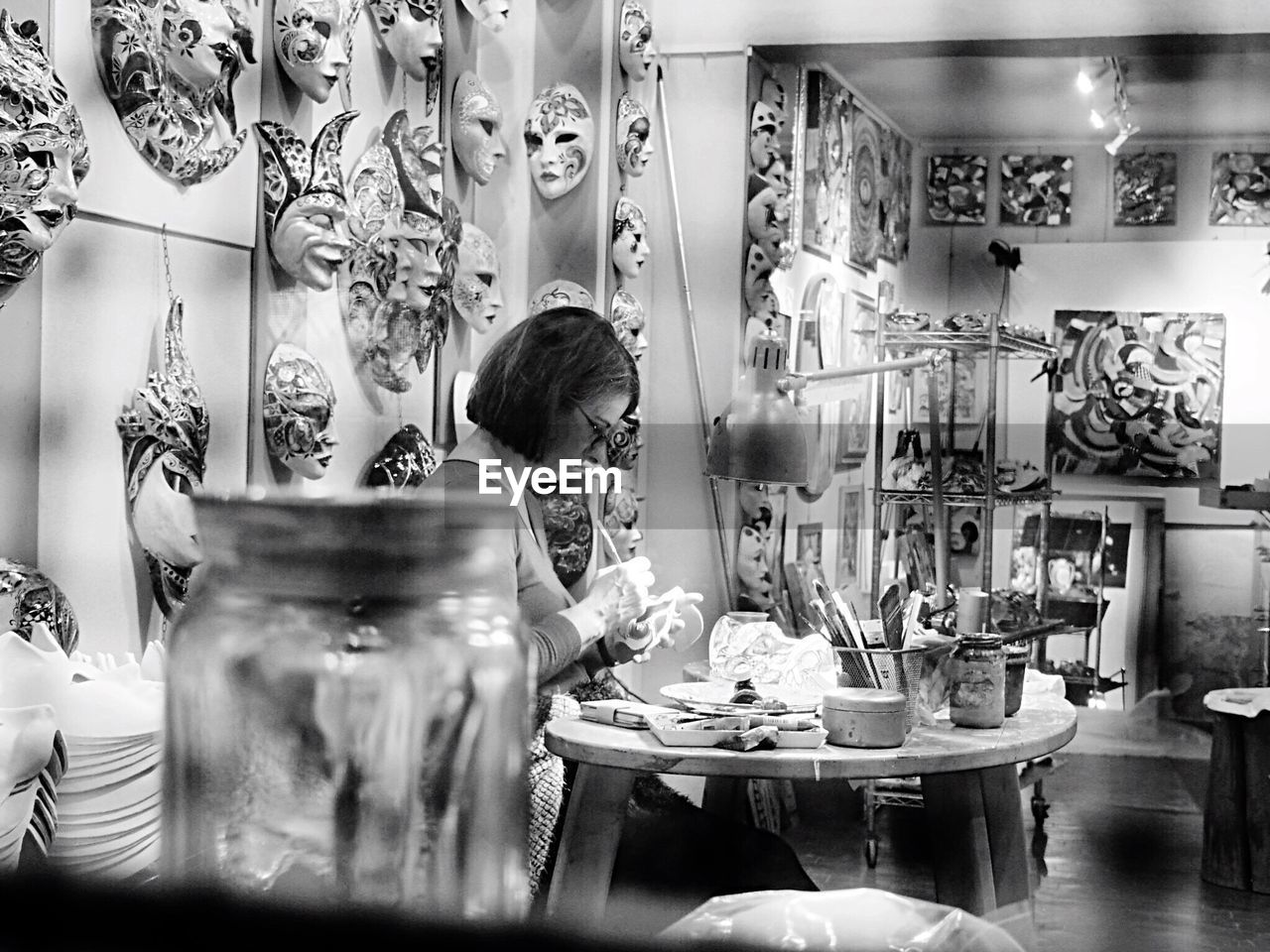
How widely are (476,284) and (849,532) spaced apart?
2.48m

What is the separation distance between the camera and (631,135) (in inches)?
131

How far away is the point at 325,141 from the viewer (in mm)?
1964

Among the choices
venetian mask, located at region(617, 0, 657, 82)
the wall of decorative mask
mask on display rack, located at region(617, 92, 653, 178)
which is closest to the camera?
the wall of decorative mask

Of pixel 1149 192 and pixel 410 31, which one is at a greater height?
pixel 1149 192

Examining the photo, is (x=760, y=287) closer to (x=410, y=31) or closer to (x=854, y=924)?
(x=410, y=31)

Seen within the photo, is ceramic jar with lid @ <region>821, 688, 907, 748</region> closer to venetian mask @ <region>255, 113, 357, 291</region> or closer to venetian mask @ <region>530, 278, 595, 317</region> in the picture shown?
venetian mask @ <region>255, 113, 357, 291</region>

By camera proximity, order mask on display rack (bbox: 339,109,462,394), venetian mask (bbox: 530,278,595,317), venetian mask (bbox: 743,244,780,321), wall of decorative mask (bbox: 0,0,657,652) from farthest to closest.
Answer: venetian mask (bbox: 743,244,780,321) → venetian mask (bbox: 530,278,595,317) → mask on display rack (bbox: 339,109,462,394) → wall of decorative mask (bbox: 0,0,657,652)

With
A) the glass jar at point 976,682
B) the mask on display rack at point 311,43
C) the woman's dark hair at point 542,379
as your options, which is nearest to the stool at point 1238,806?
the glass jar at point 976,682

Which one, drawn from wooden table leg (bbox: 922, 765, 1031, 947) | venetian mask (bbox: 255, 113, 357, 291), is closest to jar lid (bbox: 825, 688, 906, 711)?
wooden table leg (bbox: 922, 765, 1031, 947)

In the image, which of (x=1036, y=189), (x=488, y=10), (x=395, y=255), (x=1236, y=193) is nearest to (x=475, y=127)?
(x=488, y=10)

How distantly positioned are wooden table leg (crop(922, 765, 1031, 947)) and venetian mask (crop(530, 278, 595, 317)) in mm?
1313

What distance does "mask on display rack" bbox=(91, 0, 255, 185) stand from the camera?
1.51 meters

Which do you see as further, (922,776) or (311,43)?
(922,776)

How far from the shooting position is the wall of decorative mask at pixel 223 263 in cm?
146
